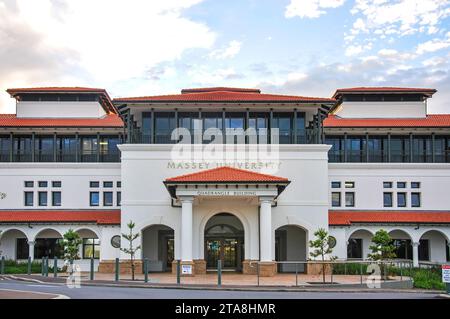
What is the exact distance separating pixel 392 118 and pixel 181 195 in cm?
2215

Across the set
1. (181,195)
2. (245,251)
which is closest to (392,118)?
(245,251)

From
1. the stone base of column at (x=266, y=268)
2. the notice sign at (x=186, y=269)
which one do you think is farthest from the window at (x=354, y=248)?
the notice sign at (x=186, y=269)

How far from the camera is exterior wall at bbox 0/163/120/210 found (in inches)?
1806

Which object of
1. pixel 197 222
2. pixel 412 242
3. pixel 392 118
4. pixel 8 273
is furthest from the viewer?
pixel 392 118

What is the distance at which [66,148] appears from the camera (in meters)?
47.3

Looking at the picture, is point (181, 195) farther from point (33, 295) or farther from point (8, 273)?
point (33, 295)

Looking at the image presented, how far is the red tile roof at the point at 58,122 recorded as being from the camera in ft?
152

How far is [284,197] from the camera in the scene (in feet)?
130

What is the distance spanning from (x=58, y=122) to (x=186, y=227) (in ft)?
55.0

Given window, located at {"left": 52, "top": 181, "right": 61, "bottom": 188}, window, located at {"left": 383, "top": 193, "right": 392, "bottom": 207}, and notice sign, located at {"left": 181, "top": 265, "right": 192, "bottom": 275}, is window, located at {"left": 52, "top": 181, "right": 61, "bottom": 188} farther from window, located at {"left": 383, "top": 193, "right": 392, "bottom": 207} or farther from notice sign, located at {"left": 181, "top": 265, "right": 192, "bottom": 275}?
window, located at {"left": 383, "top": 193, "right": 392, "bottom": 207}

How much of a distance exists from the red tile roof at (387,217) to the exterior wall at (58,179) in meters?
15.9

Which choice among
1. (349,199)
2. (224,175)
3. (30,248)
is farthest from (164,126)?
(349,199)

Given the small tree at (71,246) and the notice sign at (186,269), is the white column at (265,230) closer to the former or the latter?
the notice sign at (186,269)

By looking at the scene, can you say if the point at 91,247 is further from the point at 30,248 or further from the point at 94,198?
the point at 30,248
